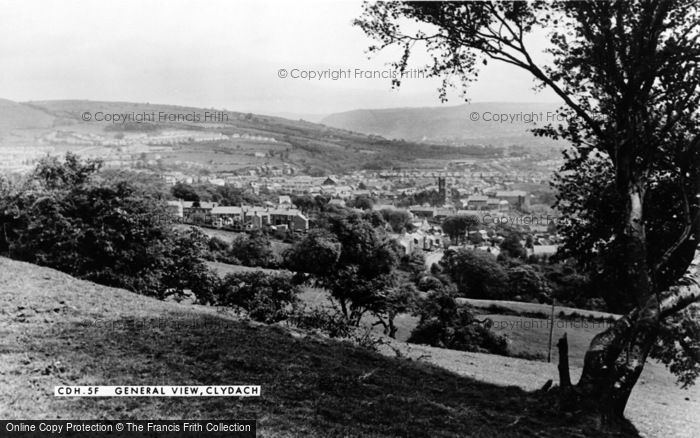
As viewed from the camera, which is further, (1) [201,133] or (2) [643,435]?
(1) [201,133]

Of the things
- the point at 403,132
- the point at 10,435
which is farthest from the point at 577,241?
the point at 403,132

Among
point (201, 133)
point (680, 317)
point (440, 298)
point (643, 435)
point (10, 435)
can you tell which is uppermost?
point (201, 133)

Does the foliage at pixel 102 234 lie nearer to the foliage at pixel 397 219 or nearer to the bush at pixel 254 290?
the bush at pixel 254 290


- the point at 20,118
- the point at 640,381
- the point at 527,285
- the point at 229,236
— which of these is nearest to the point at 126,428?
the point at 640,381

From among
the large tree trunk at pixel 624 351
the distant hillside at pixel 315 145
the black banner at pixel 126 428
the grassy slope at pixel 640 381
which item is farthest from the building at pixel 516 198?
the black banner at pixel 126 428

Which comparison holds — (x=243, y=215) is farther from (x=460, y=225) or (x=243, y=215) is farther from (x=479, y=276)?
(x=460, y=225)

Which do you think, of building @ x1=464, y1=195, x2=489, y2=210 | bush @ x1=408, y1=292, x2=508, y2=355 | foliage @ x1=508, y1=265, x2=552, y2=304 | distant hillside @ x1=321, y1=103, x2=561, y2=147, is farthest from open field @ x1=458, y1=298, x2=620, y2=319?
distant hillside @ x1=321, y1=103, x2=561, y2=147

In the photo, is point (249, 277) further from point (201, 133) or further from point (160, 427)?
point (201, 133)
